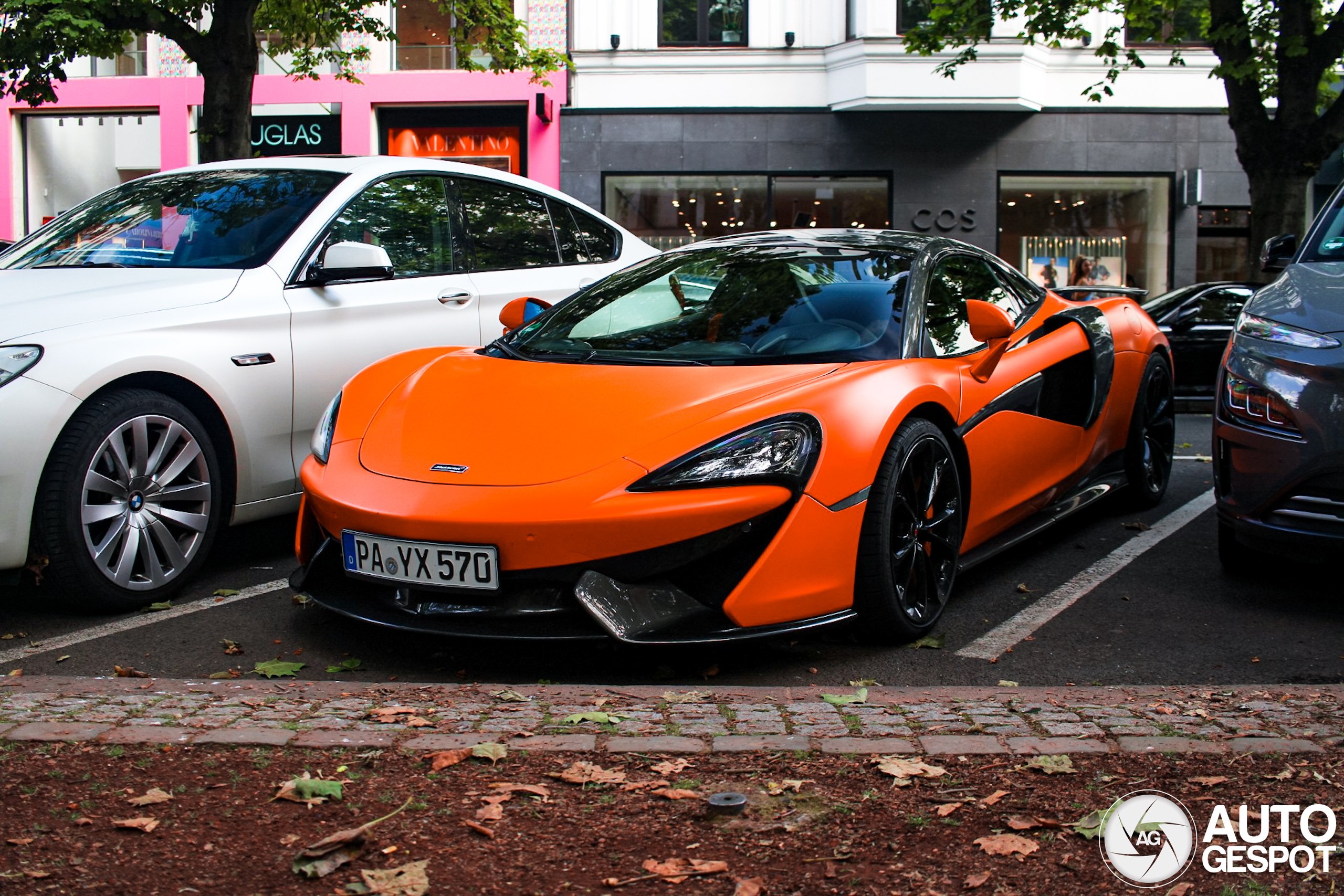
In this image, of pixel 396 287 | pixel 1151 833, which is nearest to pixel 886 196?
pixel 396 287

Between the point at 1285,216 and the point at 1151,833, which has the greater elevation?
the point at 1285,216

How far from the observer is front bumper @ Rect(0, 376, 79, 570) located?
414 cm

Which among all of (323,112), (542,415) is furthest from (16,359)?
(323,112)

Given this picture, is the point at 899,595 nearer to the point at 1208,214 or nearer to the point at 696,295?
the point at 696,295

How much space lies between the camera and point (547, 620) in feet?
11.9

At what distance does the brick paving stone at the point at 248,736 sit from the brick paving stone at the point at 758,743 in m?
1.01

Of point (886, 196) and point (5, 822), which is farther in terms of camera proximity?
point (886, 196)

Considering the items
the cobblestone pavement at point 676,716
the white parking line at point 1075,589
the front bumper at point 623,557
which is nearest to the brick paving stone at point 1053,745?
the cobblestone pavement at point 676,716

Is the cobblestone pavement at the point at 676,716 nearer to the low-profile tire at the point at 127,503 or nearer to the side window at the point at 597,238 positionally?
the low-profile tire at the point at 127,503

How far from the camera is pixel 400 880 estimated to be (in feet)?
7.72

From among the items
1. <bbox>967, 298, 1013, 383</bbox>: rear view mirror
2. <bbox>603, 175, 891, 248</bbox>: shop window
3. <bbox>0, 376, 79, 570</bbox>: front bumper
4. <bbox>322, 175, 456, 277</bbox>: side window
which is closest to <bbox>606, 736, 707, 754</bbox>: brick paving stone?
<bbox>967, 298, 1013, 383</bbox>: rear view mirror

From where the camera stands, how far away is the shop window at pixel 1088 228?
20.2 metres

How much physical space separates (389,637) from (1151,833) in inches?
101

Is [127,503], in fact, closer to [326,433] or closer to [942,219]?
[326,433]
